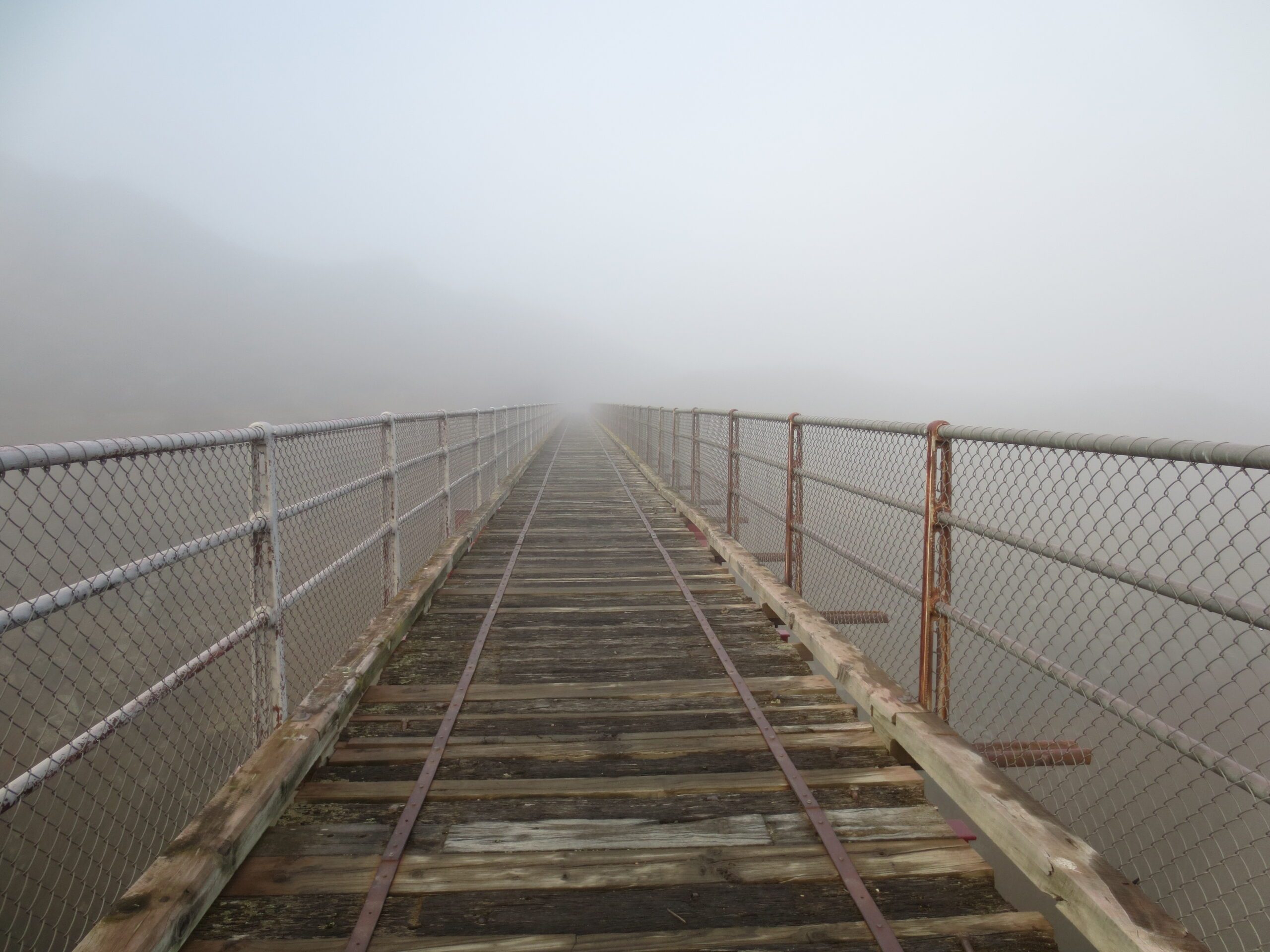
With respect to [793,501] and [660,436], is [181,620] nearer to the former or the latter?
[660,436]

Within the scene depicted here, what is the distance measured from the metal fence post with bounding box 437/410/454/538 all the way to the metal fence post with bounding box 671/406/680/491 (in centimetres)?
416

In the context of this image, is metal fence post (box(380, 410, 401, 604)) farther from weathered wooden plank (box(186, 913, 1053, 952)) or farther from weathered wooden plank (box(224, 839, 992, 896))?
weathered wooden plank (box(186, 913, 1053, 952))

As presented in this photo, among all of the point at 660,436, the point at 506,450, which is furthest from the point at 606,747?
the point at 506,450

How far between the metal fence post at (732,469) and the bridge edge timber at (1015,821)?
3.30m

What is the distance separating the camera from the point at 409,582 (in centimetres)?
537

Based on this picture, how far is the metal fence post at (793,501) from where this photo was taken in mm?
5379

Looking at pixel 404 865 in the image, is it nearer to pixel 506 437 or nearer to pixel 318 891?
pixel 318 891

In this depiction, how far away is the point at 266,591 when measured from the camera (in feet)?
10.6

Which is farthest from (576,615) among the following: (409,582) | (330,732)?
(330,732)

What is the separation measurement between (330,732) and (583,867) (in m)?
1.42

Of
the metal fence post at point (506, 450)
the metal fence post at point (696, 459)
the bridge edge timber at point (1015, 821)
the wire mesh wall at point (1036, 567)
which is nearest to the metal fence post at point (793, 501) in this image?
the wire mesh wall at point (1036, 567)

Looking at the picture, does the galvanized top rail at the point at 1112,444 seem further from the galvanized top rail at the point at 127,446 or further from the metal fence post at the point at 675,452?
the metal fence post at the point at 675,452

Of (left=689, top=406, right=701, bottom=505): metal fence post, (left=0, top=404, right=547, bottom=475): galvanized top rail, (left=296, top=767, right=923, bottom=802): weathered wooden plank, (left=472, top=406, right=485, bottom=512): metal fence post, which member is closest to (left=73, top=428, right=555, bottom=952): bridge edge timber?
(left=296, top=767, right=923, bottom=802): weathered wooden plank

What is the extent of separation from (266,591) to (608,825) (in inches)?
71.8
